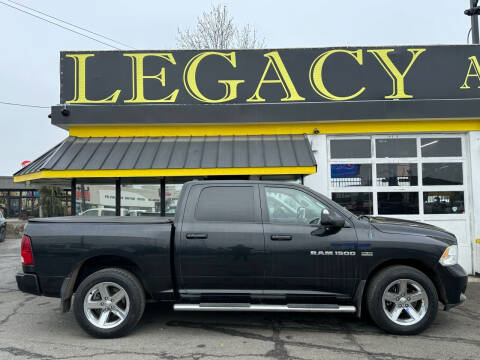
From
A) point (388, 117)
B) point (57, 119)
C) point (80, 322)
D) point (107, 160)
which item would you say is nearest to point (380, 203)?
point (388, 117)

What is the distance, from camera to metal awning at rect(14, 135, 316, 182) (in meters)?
7.40

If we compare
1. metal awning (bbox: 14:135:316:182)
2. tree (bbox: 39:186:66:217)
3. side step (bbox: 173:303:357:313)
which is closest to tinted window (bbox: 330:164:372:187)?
metal awning (bbox: 14:135:316:182)

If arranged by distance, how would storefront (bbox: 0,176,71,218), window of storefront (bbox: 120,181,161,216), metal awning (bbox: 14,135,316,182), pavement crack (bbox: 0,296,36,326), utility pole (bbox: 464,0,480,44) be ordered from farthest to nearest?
storefront (bbox: 0,176,71,218) < utility pole (bbox: 464,0,480,44) < window of storefront (bbox: 120,181,161,216) < metal awning (bbox: 14,135,316,182) < pavement crack (bbox: 0,296,36,326)

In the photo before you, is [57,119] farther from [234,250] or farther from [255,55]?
[234,250]

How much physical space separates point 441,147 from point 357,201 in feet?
7.38

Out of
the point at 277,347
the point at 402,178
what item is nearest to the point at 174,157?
the point at 277,347

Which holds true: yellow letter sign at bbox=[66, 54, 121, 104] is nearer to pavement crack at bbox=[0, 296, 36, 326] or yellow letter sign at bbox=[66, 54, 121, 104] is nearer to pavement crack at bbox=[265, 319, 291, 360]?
pavement crack at bbox=[0, 296, 36, 326]

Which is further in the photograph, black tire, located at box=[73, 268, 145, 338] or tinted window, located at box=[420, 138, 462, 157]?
tinted window, located at box=[420, 138, 462, 157]

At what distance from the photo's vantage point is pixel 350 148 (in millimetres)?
8727

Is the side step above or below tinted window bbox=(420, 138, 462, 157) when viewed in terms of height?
below

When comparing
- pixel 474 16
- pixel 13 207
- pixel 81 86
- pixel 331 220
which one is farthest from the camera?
pixel 13 207

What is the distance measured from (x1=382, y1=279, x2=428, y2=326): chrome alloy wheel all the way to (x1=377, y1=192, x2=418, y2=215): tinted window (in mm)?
4011

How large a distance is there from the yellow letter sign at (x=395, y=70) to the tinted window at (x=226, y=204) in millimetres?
5312

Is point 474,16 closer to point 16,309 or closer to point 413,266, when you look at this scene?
point 413,266
